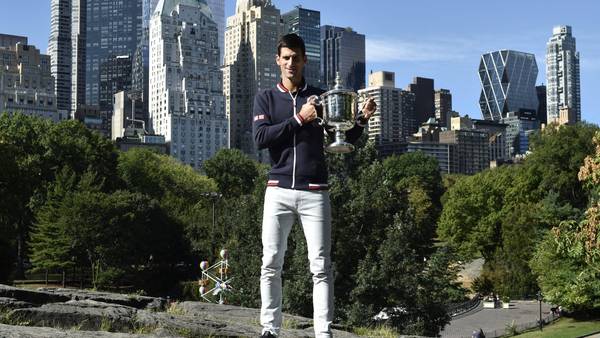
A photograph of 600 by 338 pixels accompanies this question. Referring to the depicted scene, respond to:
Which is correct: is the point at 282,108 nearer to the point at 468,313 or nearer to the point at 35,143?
the point at 468,313

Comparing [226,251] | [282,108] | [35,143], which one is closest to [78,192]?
[35,143]

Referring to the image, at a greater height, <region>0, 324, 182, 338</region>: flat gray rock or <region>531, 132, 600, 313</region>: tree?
Answer: <region>0, 324, 182, 338</region>: flat gray rock

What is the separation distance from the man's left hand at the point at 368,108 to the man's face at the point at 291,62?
727 mm

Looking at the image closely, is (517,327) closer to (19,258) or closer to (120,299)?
(19,258)

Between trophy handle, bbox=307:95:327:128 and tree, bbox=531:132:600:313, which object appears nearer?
trophy handle, bbox=307:95:327:128

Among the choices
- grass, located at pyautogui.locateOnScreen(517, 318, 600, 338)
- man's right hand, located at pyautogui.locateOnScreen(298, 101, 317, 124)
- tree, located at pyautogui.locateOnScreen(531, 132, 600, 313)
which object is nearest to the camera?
man's right hand, located at pyautogui.locateOnScreen(298, 101, 317, 124)

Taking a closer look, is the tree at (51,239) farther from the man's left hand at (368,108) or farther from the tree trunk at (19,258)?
the man's left hand at (368,108)

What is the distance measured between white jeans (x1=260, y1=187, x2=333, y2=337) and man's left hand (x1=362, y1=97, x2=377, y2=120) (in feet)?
3.08

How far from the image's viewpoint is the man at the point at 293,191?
7.61 metres

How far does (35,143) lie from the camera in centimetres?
5984

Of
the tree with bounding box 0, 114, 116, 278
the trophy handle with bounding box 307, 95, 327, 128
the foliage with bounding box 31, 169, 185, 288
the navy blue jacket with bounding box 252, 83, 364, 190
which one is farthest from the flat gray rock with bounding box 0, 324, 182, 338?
the tree with bounding box 0, 114, 116, 278

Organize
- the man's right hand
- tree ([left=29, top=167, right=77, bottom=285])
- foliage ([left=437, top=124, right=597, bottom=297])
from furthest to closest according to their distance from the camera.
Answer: foliage ([left=437, top=124, right=597, bottom=297]), tree ([left=29, top=167, right=77, bottom=285]), the man's right hand

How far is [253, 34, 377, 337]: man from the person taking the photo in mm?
7609

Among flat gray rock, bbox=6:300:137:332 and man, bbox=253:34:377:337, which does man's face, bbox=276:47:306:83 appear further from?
flat gray rock, bbox=6:300:137:332
